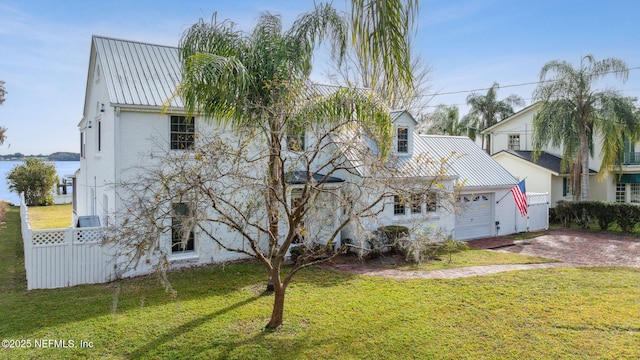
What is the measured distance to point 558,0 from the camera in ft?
34.8

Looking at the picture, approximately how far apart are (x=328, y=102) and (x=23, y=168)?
2923 centimetres

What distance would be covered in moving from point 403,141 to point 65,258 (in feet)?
42.4

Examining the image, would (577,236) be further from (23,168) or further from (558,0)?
(23,168)

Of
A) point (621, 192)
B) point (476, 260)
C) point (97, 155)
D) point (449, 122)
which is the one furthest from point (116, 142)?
point (621, 192)

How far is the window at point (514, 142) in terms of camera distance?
31.1 m

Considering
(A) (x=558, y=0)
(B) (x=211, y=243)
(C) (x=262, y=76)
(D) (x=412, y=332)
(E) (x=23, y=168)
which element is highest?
(A) (x=558, y=0)

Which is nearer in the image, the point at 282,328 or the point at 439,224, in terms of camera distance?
the point at 282,328

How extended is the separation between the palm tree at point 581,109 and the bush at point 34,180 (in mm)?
33088

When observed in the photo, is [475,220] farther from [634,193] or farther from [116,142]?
[634,193]

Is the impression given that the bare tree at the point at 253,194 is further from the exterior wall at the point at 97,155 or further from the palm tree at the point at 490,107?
the palm tree at the point at 490,107

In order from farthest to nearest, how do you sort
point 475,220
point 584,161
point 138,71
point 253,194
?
point 584,161 < point 475,220 < point 138,71 < point 253,194

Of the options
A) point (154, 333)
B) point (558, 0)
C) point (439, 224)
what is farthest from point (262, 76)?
point (439, 224)

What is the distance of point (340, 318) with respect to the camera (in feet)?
29.0

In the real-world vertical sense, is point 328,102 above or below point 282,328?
above
